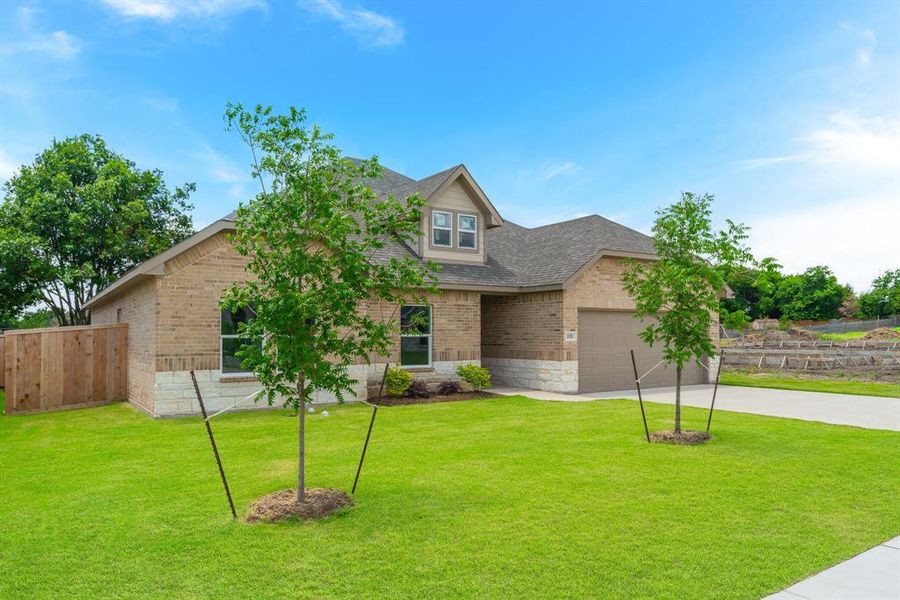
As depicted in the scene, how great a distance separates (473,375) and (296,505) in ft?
36.4

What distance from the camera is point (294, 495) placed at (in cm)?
633

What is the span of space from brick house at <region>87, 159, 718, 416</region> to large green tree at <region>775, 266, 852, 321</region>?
178 ft

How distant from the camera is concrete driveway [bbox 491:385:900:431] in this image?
12.1m

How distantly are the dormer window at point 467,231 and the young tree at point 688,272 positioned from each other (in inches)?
363

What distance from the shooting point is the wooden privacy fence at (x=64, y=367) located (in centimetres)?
1380

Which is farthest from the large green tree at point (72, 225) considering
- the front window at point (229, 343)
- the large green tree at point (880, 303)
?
the large green tree at point (880, 303)

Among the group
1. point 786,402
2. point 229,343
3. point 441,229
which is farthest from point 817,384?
point 229,343

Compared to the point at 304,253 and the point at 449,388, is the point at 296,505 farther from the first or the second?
the point at 449,388

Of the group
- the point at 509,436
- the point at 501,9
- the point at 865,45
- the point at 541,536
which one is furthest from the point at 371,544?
the point at 865,45

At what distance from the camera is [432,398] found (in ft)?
51.2

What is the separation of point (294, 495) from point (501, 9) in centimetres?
1369

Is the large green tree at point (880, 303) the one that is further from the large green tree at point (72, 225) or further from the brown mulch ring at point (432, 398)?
the large green tree at point (72, 225)

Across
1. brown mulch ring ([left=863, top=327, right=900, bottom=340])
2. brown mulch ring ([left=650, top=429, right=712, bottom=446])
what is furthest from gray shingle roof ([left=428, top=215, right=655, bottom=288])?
brown mulch ring ([left=863, top=327, right=900, bottom=340])

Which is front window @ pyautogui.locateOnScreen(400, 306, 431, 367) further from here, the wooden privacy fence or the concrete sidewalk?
the concrete sidewalk
